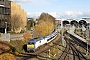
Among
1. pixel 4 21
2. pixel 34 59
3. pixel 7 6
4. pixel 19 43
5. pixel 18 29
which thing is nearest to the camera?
pixel 34 59

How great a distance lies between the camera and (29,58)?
1283 inches

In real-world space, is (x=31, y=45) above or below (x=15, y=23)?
below

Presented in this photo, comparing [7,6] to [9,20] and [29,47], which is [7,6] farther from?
[29,47]

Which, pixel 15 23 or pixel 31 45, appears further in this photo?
pixel 15 23

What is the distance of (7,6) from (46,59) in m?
43.8

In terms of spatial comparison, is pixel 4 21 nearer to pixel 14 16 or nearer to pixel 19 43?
pixel 14 16

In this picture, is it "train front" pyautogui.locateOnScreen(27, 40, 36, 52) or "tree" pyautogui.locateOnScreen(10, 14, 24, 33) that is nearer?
"train front" pyautogui.locateOnScreen(27, 40, 36, 52)

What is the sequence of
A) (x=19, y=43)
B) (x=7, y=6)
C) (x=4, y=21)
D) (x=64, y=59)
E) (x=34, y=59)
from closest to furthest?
(x=34, y=59)
(x=64, y=59)
(x=19, y=43)
(x=4, y=21)
(x=7, y=6)

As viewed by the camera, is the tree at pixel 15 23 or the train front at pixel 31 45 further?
the tree at pixel 15 23

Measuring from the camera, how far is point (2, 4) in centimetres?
6725

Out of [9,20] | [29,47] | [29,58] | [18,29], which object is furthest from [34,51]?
[18,29]

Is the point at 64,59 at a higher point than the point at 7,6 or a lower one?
lower

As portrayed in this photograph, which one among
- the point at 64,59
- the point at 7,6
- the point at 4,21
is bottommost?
the point at 64,59

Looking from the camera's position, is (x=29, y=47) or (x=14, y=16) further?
(x=14, y=16)
